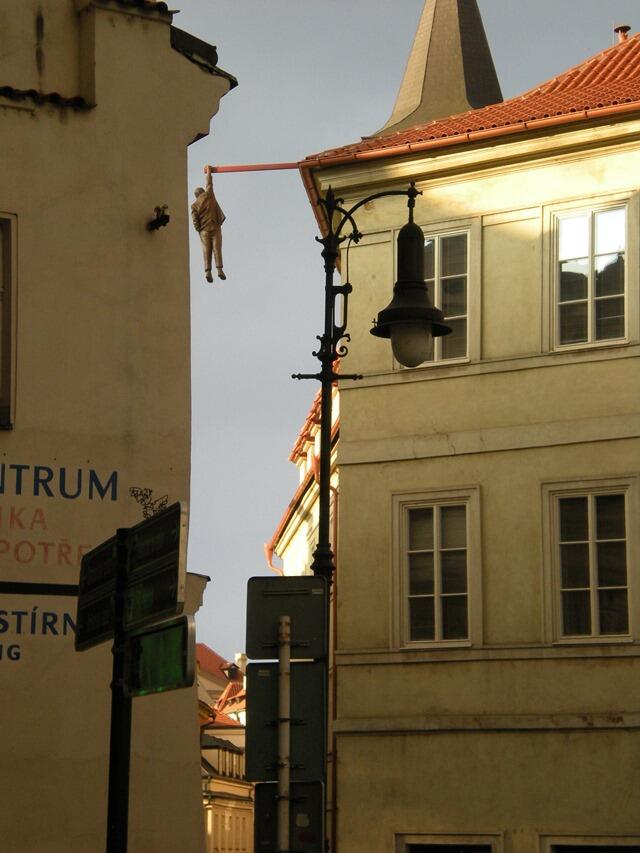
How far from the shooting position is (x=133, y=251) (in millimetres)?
12930

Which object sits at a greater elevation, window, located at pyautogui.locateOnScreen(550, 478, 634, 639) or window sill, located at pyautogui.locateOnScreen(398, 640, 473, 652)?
window, located at pyautogui.locateOnScreen(550, 478, 634, 639)

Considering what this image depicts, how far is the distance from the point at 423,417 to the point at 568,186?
349 centimetres

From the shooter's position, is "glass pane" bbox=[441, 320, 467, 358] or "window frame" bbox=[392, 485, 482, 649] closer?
"window frame" bbox=[392, 485, 482, 649]

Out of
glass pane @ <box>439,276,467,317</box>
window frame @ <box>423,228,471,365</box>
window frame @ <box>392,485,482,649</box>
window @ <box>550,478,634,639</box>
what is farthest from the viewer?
glass pane @ <box>439,276,467,317</box>

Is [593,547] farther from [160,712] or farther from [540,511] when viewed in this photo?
[160,712]

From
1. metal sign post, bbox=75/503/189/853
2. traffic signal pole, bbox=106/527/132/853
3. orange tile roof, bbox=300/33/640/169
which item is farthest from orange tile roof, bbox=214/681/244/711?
traffic signal pole, bbox=106/527/132/853

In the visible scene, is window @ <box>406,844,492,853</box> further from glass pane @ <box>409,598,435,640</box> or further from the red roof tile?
the red roof tile

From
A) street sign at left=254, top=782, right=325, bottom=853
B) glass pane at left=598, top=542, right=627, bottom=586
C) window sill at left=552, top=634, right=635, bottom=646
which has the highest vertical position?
glass pane at left=598, top=542, right=627, bottom=586

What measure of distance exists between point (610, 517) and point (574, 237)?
3.68 m

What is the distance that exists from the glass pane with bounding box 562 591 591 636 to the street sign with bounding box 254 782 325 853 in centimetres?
1208

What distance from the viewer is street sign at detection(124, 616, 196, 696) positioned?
650 centimetres

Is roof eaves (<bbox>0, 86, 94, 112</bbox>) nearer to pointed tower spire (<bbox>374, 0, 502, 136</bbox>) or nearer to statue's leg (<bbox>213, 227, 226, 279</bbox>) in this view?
statue's leg (<bbox>213, 227, 226, 279</bbox>)

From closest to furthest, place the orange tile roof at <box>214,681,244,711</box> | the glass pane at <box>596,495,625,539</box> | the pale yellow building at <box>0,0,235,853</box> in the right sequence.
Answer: the pale yellow building at <box>0,0,235,853</box> → the glass pane at <box>596,495,625,539</box> → the orange tile roof at <box>214,681,244,711</box>

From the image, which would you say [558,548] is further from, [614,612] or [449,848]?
[449,848]
